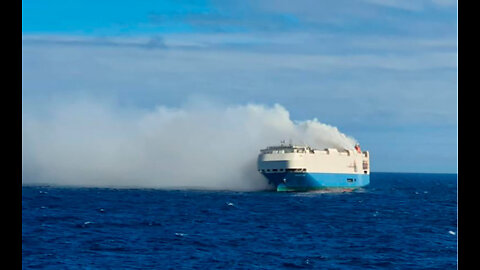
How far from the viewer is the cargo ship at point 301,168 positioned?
131m

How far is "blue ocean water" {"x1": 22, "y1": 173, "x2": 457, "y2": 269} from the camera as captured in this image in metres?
46.8

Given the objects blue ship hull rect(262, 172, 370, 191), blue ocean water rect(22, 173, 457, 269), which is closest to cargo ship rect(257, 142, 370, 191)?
blue ship hull rect(262, 172, 370, 191)

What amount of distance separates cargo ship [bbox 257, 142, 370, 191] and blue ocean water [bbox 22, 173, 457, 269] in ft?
86.4

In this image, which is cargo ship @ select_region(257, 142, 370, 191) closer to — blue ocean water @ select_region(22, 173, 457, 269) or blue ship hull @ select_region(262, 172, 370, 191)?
blue ship hull @ select_region(262, 172, 370, 191)

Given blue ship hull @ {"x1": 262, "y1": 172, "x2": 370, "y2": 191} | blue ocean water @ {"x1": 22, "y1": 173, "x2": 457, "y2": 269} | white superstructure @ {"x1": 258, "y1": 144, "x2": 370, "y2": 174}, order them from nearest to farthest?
blue ocean water @ {"x1": 22, "y1": 173, "x2": 457, "y2": 269} → white superstructure @ {"x1": 258, "y1": 144, "x2": 370, "y2": 174} → blue ship hull @ {"x1": 262, "y1": 172, "x2": 370, "y2": 191}

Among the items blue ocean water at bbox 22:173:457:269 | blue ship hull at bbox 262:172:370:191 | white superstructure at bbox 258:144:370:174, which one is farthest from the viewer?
blue ship hull at bbox 262:172:370:191

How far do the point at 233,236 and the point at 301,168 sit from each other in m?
69.3

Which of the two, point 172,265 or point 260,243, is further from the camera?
point 260,243

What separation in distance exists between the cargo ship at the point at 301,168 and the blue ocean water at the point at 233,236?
86.4 feet

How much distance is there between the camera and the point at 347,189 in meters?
150

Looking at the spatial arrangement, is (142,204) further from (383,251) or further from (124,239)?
(383,251)

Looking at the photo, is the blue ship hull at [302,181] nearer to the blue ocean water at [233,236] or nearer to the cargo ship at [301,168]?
the cargo ship at [301,168]
